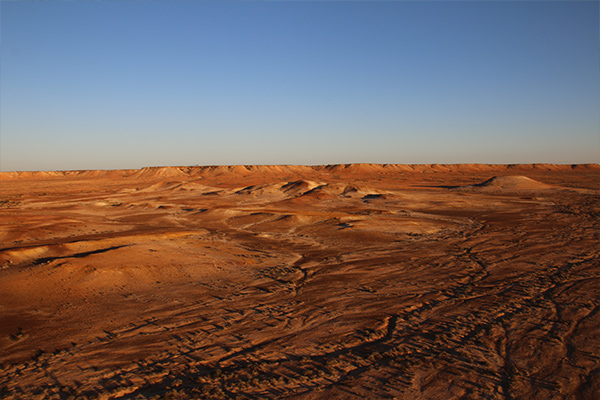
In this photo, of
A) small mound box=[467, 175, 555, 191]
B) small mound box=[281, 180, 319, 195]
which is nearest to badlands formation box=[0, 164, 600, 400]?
small mound box=[281, 180, 319, 195]

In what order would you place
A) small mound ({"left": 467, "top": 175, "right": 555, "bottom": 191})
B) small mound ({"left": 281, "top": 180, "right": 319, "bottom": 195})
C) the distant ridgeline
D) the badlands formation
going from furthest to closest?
the distant ridgeline → small mound ({"left": 467, "top": 175, "right": 555, "bottom": 191}) → small mound ({"left": 281, "top": 180, "right": 319, "bottom": 195}) → the badlands formation

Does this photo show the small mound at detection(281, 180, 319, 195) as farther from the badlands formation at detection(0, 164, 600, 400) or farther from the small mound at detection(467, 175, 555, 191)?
the small mound at detection(467, 175, 555, 191)

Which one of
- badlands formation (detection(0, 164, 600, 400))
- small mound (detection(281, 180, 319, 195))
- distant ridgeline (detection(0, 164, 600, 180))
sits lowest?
badlands formation (detection(0, 164, 600, 400))

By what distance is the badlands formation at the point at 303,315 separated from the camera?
6.42m

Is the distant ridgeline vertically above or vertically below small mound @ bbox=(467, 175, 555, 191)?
above

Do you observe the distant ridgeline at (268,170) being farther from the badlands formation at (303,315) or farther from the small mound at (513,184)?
the badlands formation at (303,315)

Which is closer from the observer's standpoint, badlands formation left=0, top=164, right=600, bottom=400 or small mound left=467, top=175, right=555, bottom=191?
badlands formation left=0, top=164, right=600, bottom=400

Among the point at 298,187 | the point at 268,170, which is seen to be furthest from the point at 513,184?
the point at 268,170

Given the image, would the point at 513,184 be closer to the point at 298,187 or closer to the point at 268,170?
the point at 298,187

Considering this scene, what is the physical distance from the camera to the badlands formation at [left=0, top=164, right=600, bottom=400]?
6418mm

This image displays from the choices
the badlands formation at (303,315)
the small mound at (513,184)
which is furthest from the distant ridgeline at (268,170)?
the badlands formation at (303,315)

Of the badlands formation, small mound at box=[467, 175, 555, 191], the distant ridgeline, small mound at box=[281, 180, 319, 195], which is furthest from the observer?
the distant ridgeline

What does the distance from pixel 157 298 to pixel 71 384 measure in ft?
14.7

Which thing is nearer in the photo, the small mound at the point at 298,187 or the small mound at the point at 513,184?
the small mound at the point at 298,187
